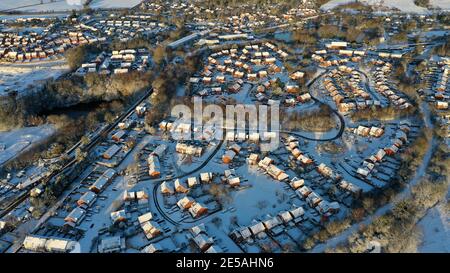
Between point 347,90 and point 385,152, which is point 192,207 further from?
point 347,90

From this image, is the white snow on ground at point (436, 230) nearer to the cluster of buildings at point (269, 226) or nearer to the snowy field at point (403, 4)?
the cluster of buildings at point (269, 226)

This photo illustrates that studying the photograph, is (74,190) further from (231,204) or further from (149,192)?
(231,204)

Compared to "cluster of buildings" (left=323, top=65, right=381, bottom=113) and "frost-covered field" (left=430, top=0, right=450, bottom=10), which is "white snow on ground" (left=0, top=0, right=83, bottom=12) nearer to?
"cluster of buildings" (left=323, top=65, right=381, bottom=113)

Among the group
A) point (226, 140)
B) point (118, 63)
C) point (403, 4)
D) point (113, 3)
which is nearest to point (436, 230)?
point (226, 140)

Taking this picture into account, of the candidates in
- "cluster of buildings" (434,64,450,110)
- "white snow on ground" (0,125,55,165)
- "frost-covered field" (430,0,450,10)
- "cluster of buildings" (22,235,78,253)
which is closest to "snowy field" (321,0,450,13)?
"frost-covered field" (430,0,450,10)

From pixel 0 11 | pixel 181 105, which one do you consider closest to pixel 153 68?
pixel 181 105

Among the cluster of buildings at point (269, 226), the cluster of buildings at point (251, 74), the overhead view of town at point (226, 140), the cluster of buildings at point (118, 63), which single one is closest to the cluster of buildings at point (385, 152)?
the overhead view of town at point (226, 140)
